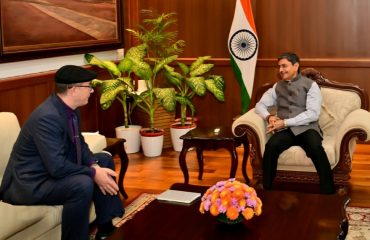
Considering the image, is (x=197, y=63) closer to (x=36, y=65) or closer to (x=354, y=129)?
(x=36, y=65)

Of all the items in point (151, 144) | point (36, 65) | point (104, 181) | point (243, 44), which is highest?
point (243, 44)

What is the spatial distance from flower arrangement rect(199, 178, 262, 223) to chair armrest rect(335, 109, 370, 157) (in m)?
1.72

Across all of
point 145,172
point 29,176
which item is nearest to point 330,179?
point 145,172

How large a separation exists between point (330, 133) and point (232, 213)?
2.24 m

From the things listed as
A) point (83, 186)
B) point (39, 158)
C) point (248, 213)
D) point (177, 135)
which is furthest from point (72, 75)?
point (177, 135)

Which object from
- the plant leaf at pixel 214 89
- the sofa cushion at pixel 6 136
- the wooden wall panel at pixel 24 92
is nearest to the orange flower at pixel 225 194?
the sofa cushion at pixel 6 136

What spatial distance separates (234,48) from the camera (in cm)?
605

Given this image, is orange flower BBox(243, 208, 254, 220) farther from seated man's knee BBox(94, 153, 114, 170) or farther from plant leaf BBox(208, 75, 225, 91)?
plant leaf BBox(208, 75, 225, 91)

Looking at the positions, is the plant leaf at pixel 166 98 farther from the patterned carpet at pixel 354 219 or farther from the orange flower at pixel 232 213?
the orange flower at pixel 232 213

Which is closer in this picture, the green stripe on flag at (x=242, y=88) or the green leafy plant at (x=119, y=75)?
the green leafy plant at (x=119, y=75)

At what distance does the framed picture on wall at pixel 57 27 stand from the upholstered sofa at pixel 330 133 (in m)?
1.80

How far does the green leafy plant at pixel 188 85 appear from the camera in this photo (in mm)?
5680

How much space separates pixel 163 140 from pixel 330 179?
242 cm

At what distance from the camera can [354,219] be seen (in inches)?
155
